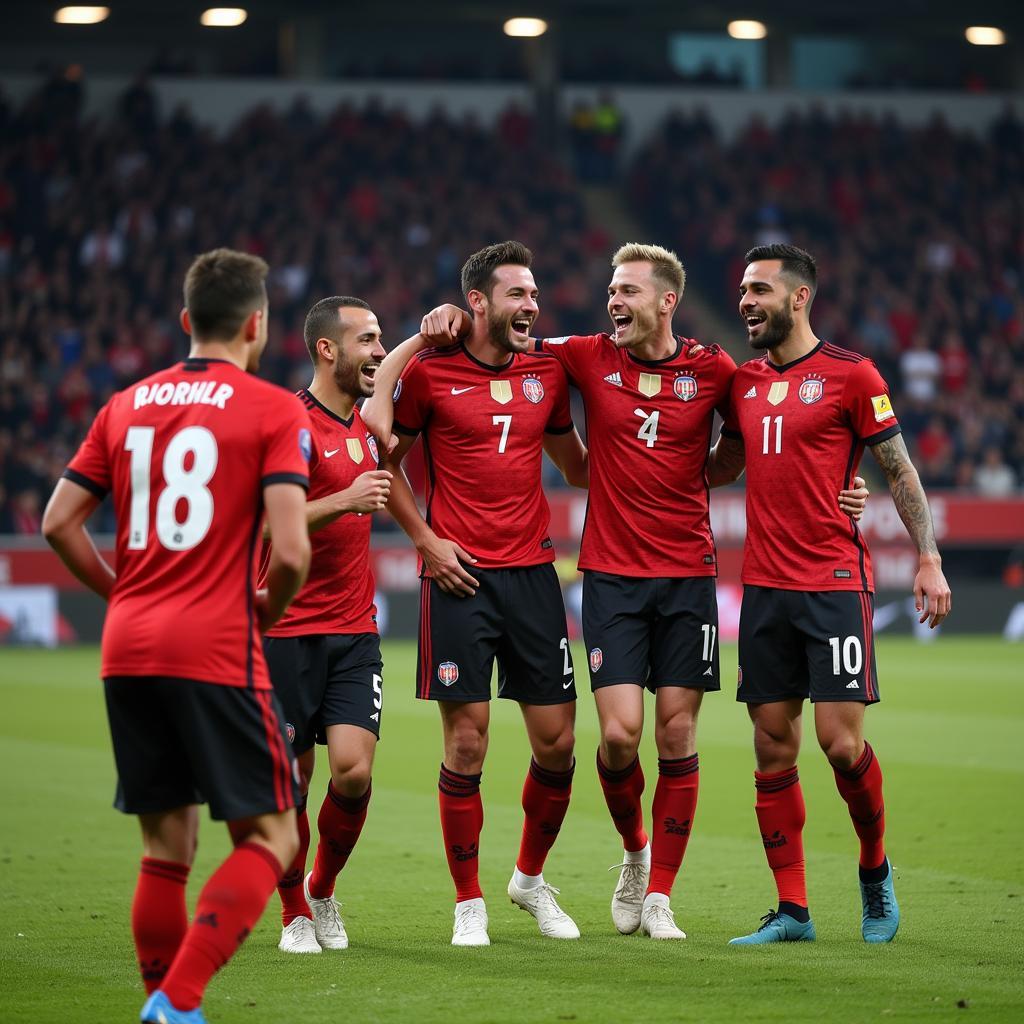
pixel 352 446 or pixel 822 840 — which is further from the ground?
pixel 352 446

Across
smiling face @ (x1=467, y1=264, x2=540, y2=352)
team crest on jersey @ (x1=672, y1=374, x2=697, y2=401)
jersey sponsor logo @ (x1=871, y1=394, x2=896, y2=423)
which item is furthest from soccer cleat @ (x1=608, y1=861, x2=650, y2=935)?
smiling face @ (x1=467, y1=264, x2=540, y2=352)

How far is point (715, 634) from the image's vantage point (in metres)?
6.77

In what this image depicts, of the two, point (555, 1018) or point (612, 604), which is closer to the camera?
point (555, 1018)

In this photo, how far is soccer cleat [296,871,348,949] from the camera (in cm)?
631

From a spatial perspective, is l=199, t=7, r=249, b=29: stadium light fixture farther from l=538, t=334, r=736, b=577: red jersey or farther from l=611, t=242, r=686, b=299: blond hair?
l=538, t=334, r=736, b=577: red jersey

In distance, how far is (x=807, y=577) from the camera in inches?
256

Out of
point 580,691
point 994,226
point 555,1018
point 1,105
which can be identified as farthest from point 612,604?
point 994,226

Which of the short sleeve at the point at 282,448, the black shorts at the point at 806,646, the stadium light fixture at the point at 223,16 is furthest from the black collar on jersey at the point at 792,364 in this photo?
the stadium light fixture at the point at 223,16

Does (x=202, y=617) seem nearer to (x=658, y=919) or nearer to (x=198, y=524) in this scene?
(x=198, y=524)

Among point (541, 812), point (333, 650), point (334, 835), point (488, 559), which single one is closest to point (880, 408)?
point (488, 559)

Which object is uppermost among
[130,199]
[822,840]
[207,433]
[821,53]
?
[821,53]

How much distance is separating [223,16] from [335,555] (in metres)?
26.4

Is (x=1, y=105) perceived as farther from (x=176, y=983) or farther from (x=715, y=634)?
(x=176, y=983)

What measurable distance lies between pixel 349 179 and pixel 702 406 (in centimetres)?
2321
